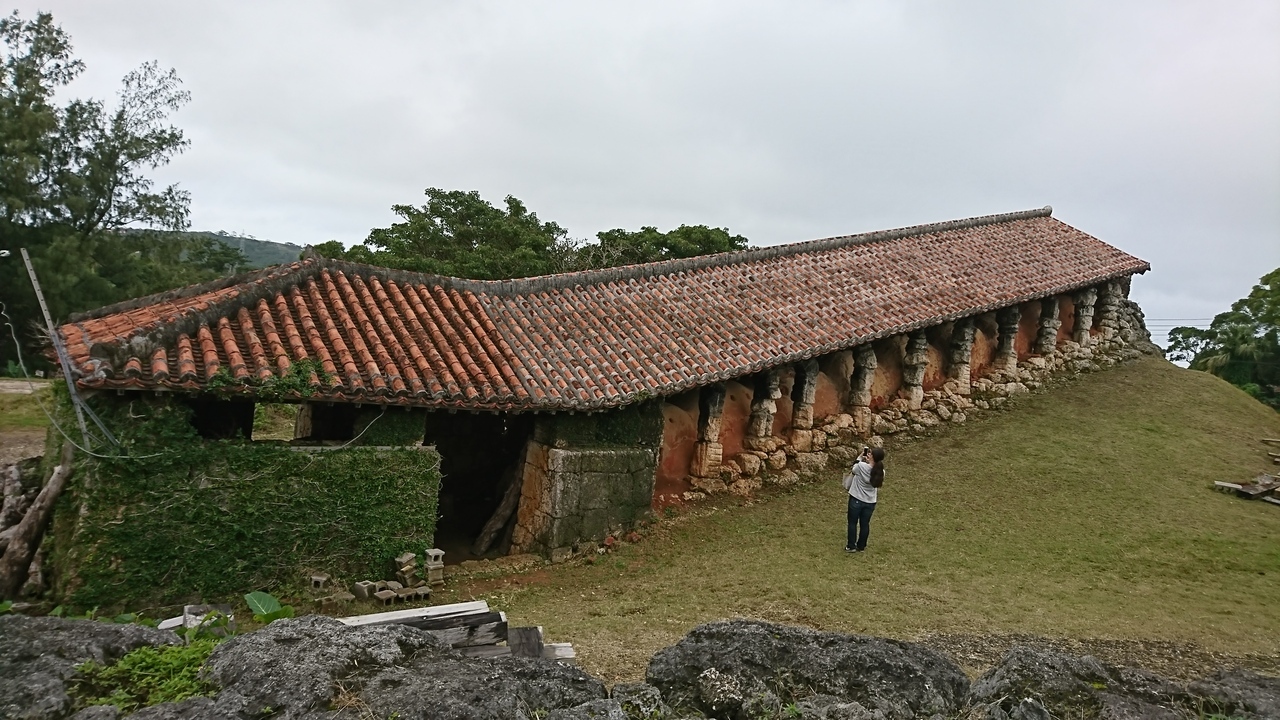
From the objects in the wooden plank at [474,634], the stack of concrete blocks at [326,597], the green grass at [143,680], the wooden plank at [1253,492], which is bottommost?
the stack of concrete blocks at [326,597]

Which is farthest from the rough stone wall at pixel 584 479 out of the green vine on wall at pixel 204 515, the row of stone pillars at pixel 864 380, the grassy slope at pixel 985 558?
the green vine on wall at pixel 204 515

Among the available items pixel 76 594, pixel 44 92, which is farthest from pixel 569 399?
pixel 44 92

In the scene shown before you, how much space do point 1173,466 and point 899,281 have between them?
6019 mm

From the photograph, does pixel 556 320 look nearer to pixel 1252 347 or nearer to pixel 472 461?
pixel 472 461

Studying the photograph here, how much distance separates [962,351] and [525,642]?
533 inches

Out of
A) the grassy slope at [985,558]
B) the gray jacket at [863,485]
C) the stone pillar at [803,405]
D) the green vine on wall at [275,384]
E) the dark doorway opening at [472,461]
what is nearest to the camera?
the green vine on wall at [275,384]

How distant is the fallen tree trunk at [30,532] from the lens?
7.48 m

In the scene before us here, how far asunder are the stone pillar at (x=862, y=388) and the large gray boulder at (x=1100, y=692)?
10644mm

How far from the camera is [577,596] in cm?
876

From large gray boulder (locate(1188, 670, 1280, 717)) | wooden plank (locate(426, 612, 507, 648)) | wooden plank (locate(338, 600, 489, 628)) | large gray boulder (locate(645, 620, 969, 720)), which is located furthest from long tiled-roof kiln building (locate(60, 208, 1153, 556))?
large gray boulder (locate(1188, 670, 1280, 717))

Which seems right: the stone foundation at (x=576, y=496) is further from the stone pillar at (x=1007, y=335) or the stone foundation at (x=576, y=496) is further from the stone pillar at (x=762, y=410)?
the stone pillar at (x=1007, y=335)

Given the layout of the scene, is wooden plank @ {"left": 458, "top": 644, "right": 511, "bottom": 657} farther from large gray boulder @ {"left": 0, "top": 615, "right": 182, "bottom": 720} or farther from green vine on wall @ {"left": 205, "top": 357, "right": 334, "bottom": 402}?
green vine on wall @ {"left": 205, "top": 357, "right": 334, "bottom": 402}

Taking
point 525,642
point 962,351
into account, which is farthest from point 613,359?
point 962,351

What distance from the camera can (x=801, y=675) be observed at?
3395 millimetres
